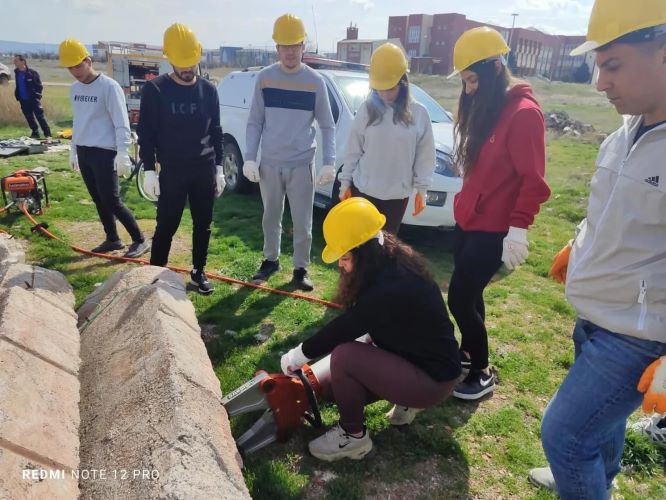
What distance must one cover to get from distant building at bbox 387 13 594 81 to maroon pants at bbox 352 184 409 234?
42.3 meters

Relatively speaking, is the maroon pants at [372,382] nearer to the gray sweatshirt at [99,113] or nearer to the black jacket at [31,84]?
the gray sweatshirt at [99,113]

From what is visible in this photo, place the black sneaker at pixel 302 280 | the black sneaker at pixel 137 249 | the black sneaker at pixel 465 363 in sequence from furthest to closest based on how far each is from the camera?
1. the black sneaker at pixel 137 249
2. the black sneaker at pixel 302 280
3. the black sneaker at pixel 465 363

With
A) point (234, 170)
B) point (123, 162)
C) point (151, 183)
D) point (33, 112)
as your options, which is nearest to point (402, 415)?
point (151, 183)

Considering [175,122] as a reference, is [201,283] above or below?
below

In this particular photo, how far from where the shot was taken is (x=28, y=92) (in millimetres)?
11898

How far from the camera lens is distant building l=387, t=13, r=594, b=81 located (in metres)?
44.8

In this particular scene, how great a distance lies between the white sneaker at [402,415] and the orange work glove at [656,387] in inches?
55.7

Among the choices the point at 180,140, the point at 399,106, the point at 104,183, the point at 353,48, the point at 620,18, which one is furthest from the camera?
the point at 353,48

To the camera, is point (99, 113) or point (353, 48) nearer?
point (99, 113)

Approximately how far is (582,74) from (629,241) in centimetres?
5440

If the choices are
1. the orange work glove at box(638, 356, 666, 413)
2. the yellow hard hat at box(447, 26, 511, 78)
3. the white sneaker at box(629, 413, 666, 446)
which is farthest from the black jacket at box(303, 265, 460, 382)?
the white sneaker at box(629, 413, 666, 446)

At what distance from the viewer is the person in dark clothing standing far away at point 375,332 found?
7.65ft

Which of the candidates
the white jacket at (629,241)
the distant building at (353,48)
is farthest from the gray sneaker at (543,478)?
the distant building at (353,48)

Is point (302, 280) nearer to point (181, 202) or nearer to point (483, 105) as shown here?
point (181, 202)
